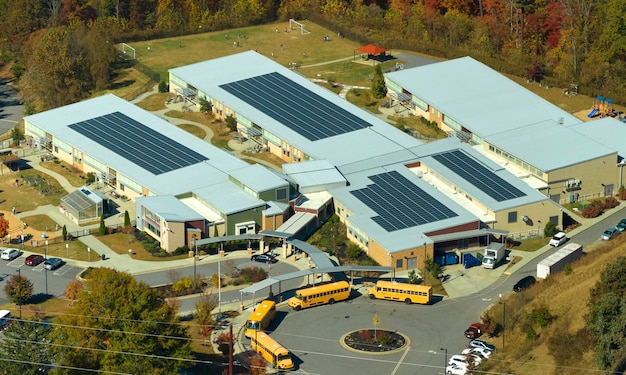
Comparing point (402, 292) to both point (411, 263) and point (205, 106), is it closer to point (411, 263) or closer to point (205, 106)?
point (411, 263)

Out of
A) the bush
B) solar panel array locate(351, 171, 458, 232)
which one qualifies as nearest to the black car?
solar panel array locate(351, 171, 458, 232)

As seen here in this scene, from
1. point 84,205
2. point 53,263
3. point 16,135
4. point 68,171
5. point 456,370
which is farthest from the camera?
point 16,135

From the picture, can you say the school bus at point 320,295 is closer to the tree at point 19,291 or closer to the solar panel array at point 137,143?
the tree at point 19,291

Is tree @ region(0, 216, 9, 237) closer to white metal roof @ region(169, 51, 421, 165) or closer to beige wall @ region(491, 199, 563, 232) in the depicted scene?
white metal roof @ region(169, 51, 421, 165)

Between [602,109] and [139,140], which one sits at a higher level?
[602,109]

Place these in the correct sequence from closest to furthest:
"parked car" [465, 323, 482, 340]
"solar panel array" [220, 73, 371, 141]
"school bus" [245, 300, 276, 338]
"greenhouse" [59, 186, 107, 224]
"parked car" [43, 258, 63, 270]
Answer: "parked car" [465, 323, 482, 340] → "school bus" [245, 300, 276, 338] → "parked car" [43, 258, 63, 270] → "greenhouse" [59, 186, 107, 224] → "solar panel array" [220, 73, 371, 141]

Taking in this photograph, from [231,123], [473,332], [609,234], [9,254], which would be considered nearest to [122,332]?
[473,332]

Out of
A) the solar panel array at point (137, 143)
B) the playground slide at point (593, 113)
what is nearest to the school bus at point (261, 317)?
the solar panel array at point (137, 143)
